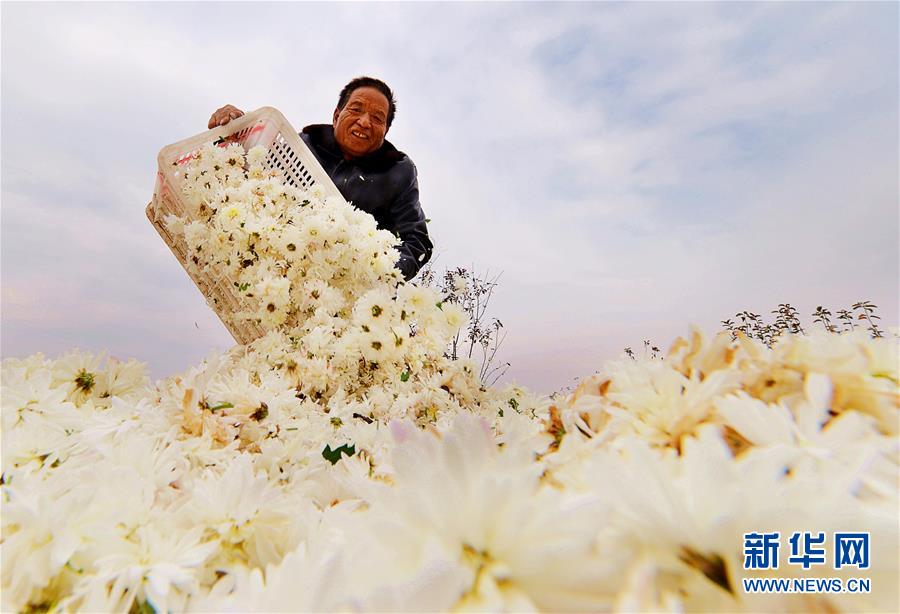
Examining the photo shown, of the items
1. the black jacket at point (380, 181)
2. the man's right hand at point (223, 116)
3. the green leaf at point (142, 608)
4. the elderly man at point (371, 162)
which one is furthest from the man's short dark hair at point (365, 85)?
the green leaf at point (142, 608)

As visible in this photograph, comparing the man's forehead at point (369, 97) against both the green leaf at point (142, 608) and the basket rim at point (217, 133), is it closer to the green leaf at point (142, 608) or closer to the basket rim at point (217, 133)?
the basket rim at point (217, 133)

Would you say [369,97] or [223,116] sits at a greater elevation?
[369,97]

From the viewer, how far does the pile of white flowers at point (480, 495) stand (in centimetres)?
25

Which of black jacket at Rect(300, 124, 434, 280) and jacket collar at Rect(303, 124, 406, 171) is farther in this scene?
Result: jacket collar at Rect(303, 124, 406, 171)

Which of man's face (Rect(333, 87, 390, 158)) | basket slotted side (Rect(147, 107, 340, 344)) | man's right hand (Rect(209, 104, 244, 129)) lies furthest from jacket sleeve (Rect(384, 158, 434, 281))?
man's right hand (Rect(209, 104, 244, 129))

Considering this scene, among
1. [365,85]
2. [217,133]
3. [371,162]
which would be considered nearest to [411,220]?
[371,162]

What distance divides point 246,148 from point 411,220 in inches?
44.0

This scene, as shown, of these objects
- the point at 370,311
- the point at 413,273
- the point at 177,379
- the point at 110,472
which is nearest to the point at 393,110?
the point at 413,273

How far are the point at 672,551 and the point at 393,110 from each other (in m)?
3.77

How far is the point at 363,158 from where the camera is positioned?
3254 millimetres

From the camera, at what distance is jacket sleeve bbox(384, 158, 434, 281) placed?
286 centimetres

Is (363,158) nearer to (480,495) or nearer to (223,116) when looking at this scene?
(223,116)

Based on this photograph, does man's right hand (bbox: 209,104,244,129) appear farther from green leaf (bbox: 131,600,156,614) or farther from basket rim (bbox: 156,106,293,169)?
green leaf (bbox: 131,600,156,614)

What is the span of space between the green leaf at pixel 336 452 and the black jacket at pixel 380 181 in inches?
93.1
